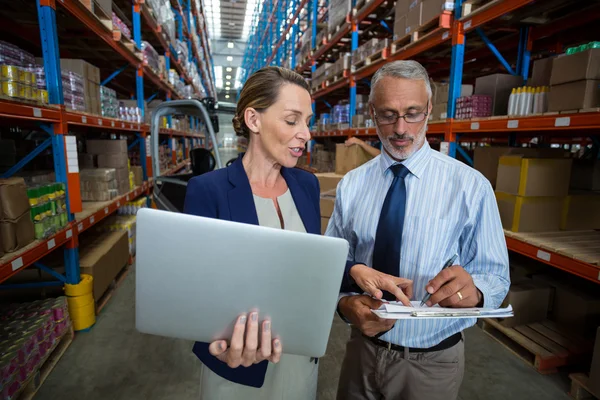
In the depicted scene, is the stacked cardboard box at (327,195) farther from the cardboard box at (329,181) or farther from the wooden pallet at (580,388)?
the wooden pallet at (580,388)

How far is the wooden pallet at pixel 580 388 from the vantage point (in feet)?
7.86

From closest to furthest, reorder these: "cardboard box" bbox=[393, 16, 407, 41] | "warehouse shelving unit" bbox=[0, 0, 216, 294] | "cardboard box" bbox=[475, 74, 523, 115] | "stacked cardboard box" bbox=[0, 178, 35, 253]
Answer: "stacked cardboard box" bbox=[0, 178, 35, 253] < "warehouse shelving unit" bbox=[0, 0, 216, 294] < "cardboard box" bbox=[475, 74, 523, 115] < "cardboard box" bbox=[393, 16, 407, 41]

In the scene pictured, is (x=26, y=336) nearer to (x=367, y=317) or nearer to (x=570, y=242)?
(x=367, y=317)

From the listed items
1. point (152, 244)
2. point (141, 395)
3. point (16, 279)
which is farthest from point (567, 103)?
point (16, 279)

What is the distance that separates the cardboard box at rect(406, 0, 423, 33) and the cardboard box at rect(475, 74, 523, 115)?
1.01 meters

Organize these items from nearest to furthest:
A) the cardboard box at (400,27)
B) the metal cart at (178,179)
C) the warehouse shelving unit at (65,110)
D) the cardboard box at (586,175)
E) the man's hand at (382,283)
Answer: the man's hand at (382,283) < the warehouse shelving unit at (65,110) < the cardboard box at (586,175) < the cardboard box at (400,27) < the metal cart at (178,179)

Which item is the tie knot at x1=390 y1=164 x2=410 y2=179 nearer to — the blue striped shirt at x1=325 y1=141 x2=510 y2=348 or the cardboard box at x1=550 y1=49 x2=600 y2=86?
the blue striped shirt at x1=325 y1=141 x2=510 y2=348

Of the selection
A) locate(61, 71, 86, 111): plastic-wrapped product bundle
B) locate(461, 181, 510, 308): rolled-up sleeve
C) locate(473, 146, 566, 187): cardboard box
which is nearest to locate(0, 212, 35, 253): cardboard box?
locate(61, 71, 86, 111): plastic-wrapped product bundle

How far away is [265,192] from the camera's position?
4.46 feet

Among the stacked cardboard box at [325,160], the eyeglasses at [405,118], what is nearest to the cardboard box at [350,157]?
the stacked cardboard box at [325,160]

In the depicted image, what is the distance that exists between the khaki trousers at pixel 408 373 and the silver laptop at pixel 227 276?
0.55 meters

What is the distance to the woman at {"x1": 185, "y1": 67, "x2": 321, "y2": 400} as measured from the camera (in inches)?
47.9

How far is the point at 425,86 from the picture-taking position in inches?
53.8

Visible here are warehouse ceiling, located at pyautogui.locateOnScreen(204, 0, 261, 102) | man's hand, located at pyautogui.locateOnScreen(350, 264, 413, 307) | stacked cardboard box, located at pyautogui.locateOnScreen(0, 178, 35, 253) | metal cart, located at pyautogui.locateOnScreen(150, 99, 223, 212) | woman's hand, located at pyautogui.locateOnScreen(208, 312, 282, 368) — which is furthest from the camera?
warehouse ceiling, located at pyautogui.locateOnScreen(204, 0, 261, 102)
